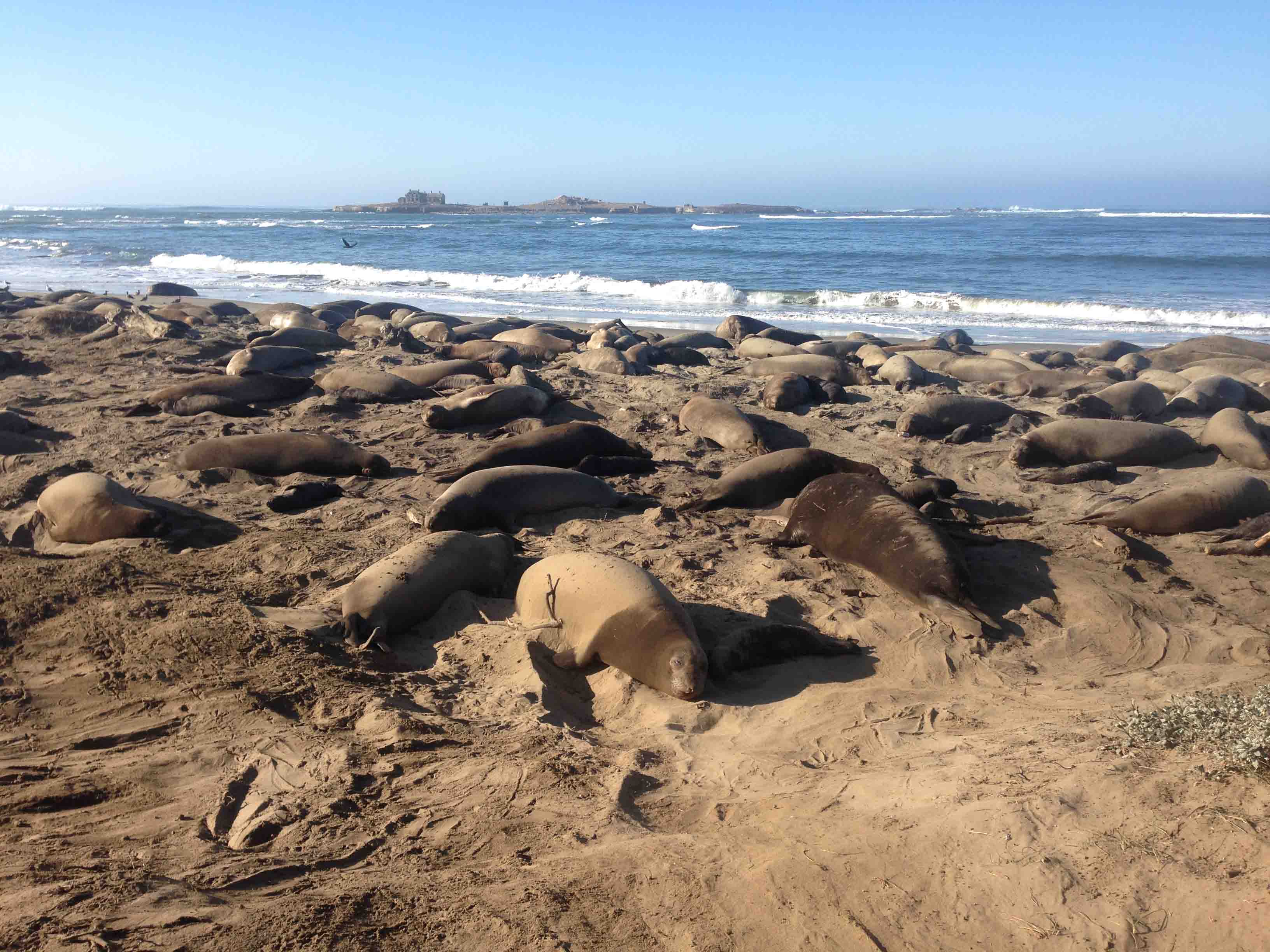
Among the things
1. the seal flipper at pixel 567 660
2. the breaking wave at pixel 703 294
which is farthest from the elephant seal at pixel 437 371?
the breaking wave at pixel 703 294

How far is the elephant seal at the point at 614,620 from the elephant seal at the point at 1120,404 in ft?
22.5

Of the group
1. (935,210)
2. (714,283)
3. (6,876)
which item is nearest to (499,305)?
(714,283)

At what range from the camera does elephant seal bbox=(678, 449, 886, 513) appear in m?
7.27

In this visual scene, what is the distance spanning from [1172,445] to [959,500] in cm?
253

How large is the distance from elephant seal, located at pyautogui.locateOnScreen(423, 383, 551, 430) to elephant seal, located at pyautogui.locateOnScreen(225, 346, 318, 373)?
3.29 metres

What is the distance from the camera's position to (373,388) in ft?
34.9

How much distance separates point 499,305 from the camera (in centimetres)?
2494

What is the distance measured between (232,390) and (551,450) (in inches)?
173

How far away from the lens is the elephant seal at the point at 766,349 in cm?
1408

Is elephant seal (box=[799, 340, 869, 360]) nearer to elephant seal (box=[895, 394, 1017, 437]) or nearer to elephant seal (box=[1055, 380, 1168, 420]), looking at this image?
elephant seal (box=[895, 394, 1017, 437])

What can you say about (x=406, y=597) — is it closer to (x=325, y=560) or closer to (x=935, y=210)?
(x=325, y=560)

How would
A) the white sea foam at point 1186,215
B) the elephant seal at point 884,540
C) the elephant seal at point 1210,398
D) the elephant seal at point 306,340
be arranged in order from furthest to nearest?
the white sea foam at point 1186,215, the elephant seal at point 306,340, the elephant seal at point 1210,398, the elephant seal at point 884,540

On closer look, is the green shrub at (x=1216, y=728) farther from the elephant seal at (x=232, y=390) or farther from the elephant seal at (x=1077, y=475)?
the elephant seal at (x=232, y=390)

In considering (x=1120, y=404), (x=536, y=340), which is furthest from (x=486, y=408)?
(x=1120, y=404)
